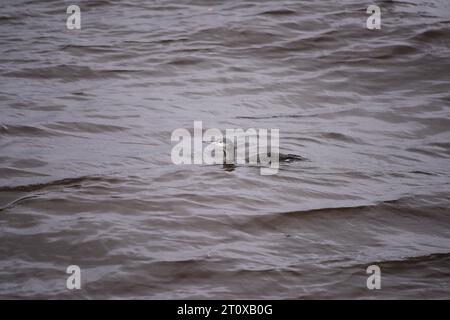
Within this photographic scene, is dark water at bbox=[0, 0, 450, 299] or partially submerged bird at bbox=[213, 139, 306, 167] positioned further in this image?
partially submerged bird at bbox=[213, 139, 306, 167]

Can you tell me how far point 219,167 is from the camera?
564 cm

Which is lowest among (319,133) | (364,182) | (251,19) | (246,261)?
(246,261)

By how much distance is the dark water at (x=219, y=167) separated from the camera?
12.6 ft

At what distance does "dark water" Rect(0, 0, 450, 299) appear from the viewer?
3830mm

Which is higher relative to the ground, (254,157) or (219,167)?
(254,157)

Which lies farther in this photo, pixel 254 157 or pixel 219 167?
pixel 254 157

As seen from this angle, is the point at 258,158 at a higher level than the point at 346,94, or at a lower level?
lower

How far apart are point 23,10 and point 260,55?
15.5ft

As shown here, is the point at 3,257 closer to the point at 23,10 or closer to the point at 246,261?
the point at 246,261

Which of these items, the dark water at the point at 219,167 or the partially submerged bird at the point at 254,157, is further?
the partially submerged bird at the point at 254,157

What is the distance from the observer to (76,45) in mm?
9141

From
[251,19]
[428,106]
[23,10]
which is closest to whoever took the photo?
[428,106]

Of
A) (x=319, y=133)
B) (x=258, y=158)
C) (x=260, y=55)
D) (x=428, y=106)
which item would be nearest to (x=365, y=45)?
(x=260, y=55)
